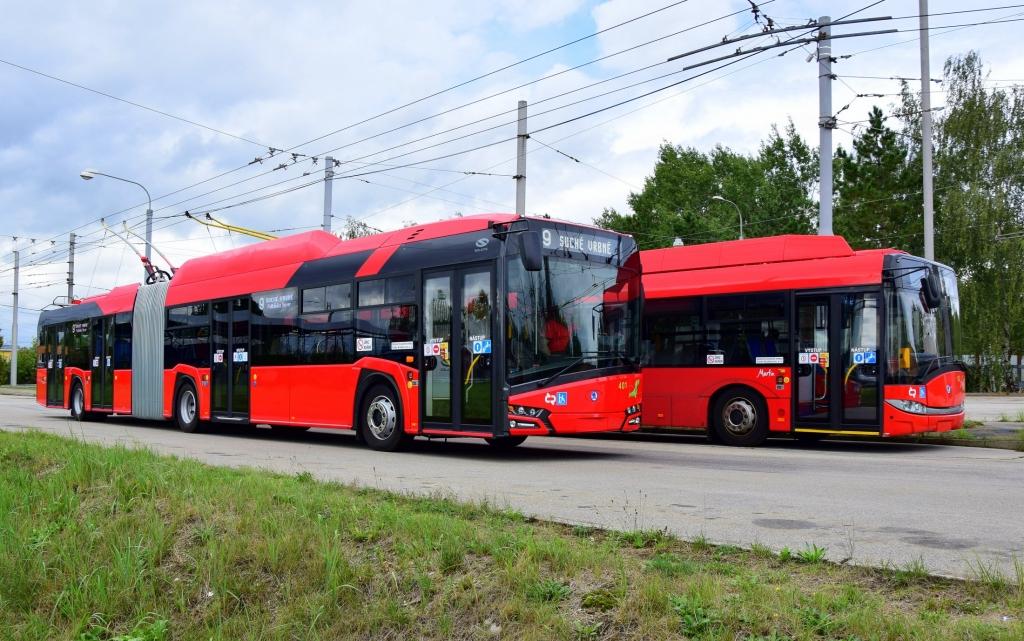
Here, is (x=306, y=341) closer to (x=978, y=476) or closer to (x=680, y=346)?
(x=680, y=346)

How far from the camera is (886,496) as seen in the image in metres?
8.55

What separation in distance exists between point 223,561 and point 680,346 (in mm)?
11582

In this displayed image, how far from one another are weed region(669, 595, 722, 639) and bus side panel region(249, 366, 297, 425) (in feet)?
40.5

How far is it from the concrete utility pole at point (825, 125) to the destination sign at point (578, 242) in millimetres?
6566

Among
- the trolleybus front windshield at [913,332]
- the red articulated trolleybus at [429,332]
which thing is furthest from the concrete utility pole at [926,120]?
the red articulated trolleybus at [429,332]

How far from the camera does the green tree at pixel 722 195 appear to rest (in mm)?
59125

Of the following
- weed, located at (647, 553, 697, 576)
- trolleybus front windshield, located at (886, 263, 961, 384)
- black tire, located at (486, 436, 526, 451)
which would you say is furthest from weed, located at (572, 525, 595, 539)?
trolleybus front windshield, located at (886, 263, 961, 384)

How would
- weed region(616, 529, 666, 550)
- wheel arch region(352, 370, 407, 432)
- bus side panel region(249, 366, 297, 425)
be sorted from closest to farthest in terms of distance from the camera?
weed region(616, 529, 666, 550) → wheel arch region(352, 370, 407, 432) → bus side panel region(249, 366, 297, 425)

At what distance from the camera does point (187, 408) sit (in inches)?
776

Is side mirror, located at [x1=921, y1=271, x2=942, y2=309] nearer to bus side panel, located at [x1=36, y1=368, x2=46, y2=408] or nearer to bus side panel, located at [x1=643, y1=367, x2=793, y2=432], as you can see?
bus side panel, located at [x1=643, y1=367, x2=793, y2=432]

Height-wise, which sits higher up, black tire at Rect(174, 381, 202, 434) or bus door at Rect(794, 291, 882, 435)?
bus door at Rect(794, 291, 882, 435)

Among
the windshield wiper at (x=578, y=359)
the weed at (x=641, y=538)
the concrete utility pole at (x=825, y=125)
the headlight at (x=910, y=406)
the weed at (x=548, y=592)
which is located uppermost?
the concrete utility pole at (x=825, y=125)

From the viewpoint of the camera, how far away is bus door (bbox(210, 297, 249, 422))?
17.5 metres

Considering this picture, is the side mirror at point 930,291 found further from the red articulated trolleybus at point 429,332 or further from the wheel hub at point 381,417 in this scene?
the wheel hub at point 381,417
